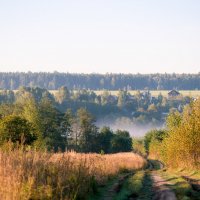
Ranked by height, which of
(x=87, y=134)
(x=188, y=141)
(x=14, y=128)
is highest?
(x=188, y=141)

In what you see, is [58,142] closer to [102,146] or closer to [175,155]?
[102,146]

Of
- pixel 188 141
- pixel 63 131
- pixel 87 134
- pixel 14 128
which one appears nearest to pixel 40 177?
pixel 188 141

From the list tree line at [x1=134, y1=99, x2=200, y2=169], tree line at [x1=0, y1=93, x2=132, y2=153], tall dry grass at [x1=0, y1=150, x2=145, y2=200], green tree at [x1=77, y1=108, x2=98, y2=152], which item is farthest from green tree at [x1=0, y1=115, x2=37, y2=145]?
green tree at [x1=77, y1=108, x2=98, y2=152]

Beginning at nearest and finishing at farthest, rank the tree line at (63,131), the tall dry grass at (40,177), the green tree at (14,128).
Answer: the tall dry grass at (40,177)
the green tree at (14,128)
the tree line at (63,131)

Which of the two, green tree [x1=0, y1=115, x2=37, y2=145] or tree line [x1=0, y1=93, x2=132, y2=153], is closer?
green tree [x1=0, y1=115, x2=37, y2=145]

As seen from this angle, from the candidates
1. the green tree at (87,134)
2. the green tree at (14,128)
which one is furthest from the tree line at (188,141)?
Result: the green tree at (87,134)

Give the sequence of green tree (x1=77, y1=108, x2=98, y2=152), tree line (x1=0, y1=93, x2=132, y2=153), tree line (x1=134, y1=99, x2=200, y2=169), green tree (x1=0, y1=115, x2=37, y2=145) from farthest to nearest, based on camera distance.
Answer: green tree (x1=77, y1=108, x2=98, y2=152), tree line (x1=0, y1=93, x2=132, y2=153), green tree (x1=0, y1=115, x2=37, y2=145), tree line (x1=134, y1=99, x2=200, y2=169)

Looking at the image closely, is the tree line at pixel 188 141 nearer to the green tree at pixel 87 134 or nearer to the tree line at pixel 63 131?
the tree line at pixel 63 131

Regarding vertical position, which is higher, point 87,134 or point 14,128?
point 14,128

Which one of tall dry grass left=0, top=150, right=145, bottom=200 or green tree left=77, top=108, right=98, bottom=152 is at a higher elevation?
tall dry grass left=0, top=150, right=145, bottom=200

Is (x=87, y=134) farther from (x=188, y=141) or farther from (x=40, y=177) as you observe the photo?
(x=40, y=177)

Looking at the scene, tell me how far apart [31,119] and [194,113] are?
70.6m

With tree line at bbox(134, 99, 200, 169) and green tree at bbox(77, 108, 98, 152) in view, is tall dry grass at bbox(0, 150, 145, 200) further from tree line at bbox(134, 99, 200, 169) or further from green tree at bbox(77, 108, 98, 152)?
green tree at bbox(77, 108, 98, 152)

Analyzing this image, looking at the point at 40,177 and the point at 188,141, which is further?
the point at 188,141
